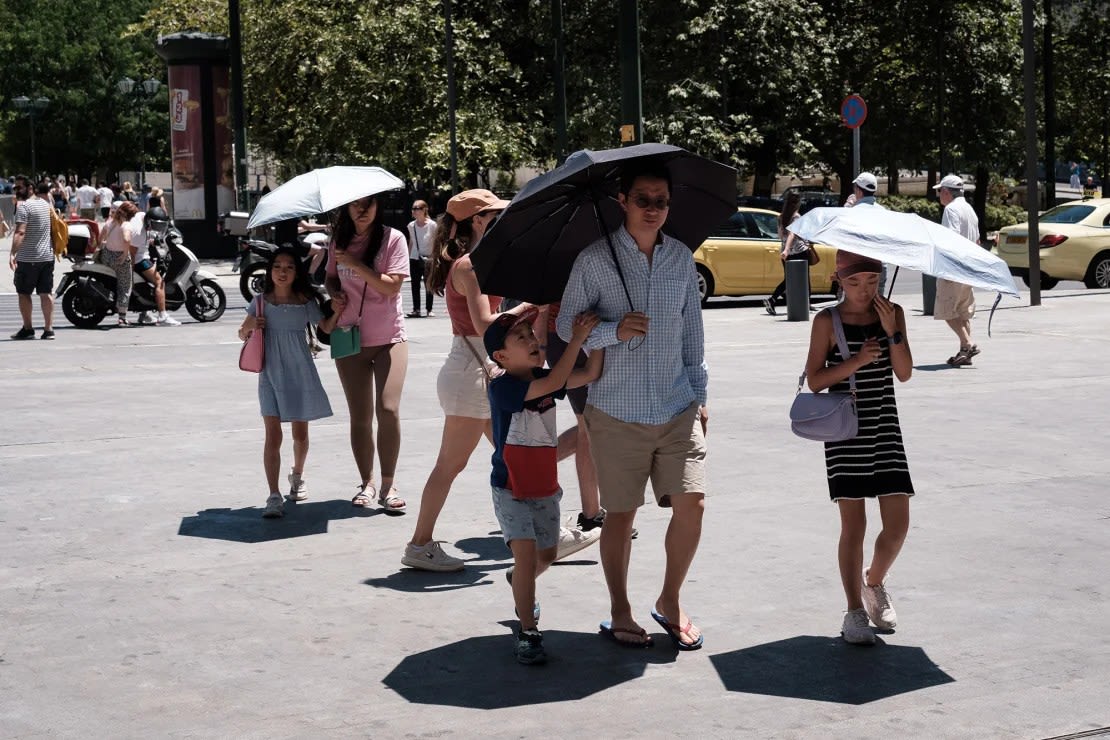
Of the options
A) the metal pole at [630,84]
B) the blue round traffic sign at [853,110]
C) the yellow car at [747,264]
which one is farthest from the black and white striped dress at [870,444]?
the blue round traffic sign at [853,110]

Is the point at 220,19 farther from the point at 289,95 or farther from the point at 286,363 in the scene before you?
the point at 286,363

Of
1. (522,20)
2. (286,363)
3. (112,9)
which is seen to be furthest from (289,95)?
(112,9)

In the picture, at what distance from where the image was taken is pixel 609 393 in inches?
215

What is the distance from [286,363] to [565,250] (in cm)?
286

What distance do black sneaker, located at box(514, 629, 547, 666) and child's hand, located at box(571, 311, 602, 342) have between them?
1.07m

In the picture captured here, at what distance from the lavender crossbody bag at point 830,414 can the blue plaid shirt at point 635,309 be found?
42 cm

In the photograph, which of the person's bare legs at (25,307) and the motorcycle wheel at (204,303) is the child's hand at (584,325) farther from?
the motorcycle wheel at (204,303)

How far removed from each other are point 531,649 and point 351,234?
3153mm

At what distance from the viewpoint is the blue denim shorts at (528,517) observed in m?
5.51

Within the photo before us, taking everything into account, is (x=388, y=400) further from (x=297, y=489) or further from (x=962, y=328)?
(x=962, y=328)

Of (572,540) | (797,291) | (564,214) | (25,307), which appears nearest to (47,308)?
(25,307)

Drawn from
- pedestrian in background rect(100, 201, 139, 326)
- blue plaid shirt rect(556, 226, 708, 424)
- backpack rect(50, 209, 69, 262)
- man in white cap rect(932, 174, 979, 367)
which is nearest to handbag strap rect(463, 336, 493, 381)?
blue plaid shirt rect(556, 226, 708, 424)

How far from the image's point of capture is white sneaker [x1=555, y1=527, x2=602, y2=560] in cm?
692

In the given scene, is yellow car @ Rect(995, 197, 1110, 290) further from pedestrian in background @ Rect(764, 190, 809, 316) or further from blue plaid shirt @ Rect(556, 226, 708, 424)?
blue plaid shirt @ Rect(556, 226, 708, 424)
